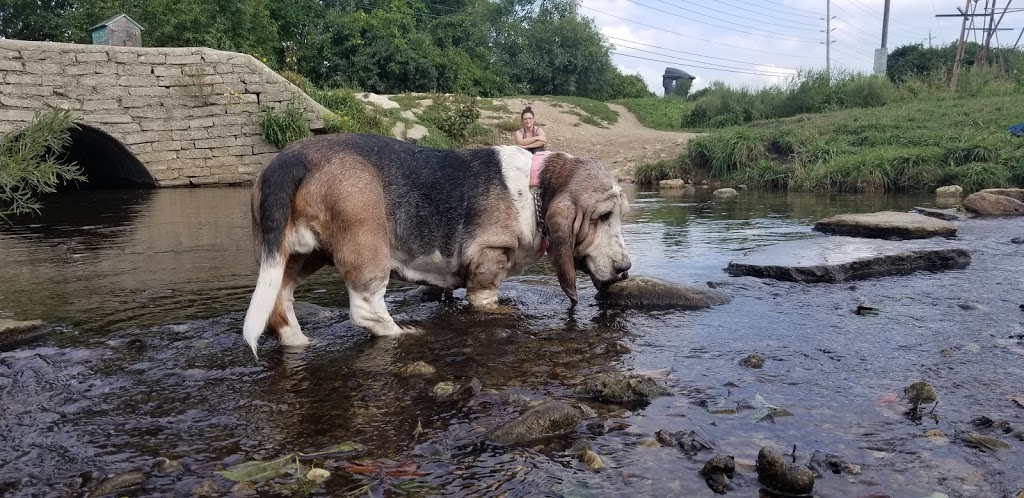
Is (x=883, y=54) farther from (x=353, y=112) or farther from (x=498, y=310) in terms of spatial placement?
(x=498, y=310)

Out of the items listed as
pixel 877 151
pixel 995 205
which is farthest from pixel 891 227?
pixel 877 151

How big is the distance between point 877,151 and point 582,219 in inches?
587

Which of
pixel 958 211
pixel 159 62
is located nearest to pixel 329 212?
pixel 958 211

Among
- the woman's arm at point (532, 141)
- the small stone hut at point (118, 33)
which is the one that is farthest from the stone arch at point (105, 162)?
the woman's arm at point (532, 141)

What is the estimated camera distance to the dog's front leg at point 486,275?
5.72m

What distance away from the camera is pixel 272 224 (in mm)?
4816

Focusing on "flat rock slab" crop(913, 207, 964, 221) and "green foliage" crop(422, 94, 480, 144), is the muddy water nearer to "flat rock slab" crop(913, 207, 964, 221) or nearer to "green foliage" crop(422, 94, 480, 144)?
"flat rock slab" crop(913, 207, 964, 221)

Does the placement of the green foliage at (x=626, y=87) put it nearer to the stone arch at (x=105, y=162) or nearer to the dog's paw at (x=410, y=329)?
the stone arch at (x=105, y=162)

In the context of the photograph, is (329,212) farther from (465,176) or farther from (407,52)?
(407,52)

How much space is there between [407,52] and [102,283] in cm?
2927

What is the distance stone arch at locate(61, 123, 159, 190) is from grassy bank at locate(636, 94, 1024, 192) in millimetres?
14153

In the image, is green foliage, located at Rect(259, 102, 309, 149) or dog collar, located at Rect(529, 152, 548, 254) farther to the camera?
green foliage, located at Rect(259, 102, 309, 149)

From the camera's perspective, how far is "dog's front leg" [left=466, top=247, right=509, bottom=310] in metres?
5.72

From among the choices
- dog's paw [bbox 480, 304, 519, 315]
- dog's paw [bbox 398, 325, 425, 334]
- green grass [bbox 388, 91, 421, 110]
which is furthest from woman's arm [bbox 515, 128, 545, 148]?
green grass [bbox 388, 91, 421, 110]
